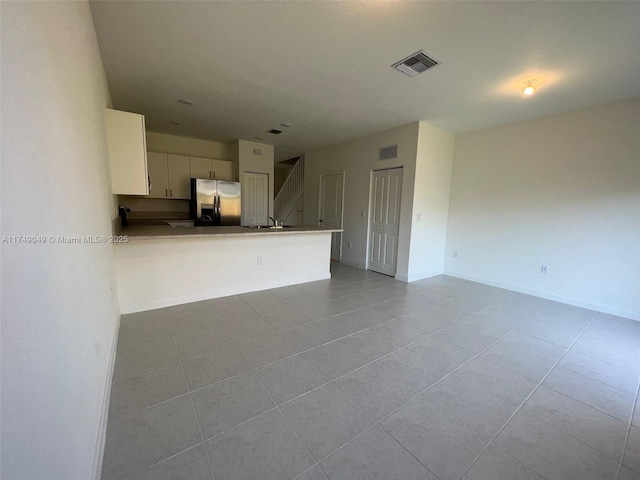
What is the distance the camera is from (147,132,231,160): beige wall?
5.24m

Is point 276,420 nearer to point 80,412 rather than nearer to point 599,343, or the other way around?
point 80,412

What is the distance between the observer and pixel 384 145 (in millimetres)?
4898

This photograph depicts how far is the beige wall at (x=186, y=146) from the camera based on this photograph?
17.2ft

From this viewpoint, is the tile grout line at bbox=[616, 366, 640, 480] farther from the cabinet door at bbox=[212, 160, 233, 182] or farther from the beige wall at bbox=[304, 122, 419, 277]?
the cabinet door at bbox=[212, 160, 233, 182]

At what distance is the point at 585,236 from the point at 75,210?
546 centimetres

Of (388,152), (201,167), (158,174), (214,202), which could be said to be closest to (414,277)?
(388,152)

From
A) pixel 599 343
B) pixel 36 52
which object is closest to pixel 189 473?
pixel 36 52

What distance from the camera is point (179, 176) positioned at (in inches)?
207

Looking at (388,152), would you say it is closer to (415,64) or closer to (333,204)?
(333,204)

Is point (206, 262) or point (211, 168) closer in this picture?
point (206, 262)

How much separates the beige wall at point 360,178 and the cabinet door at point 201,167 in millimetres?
2435

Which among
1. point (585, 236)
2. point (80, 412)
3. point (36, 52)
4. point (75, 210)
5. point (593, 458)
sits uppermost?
point (36, 52)

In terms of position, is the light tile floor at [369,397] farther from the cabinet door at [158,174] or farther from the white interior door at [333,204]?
the white interior door at [333,204]

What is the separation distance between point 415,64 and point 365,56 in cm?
52
